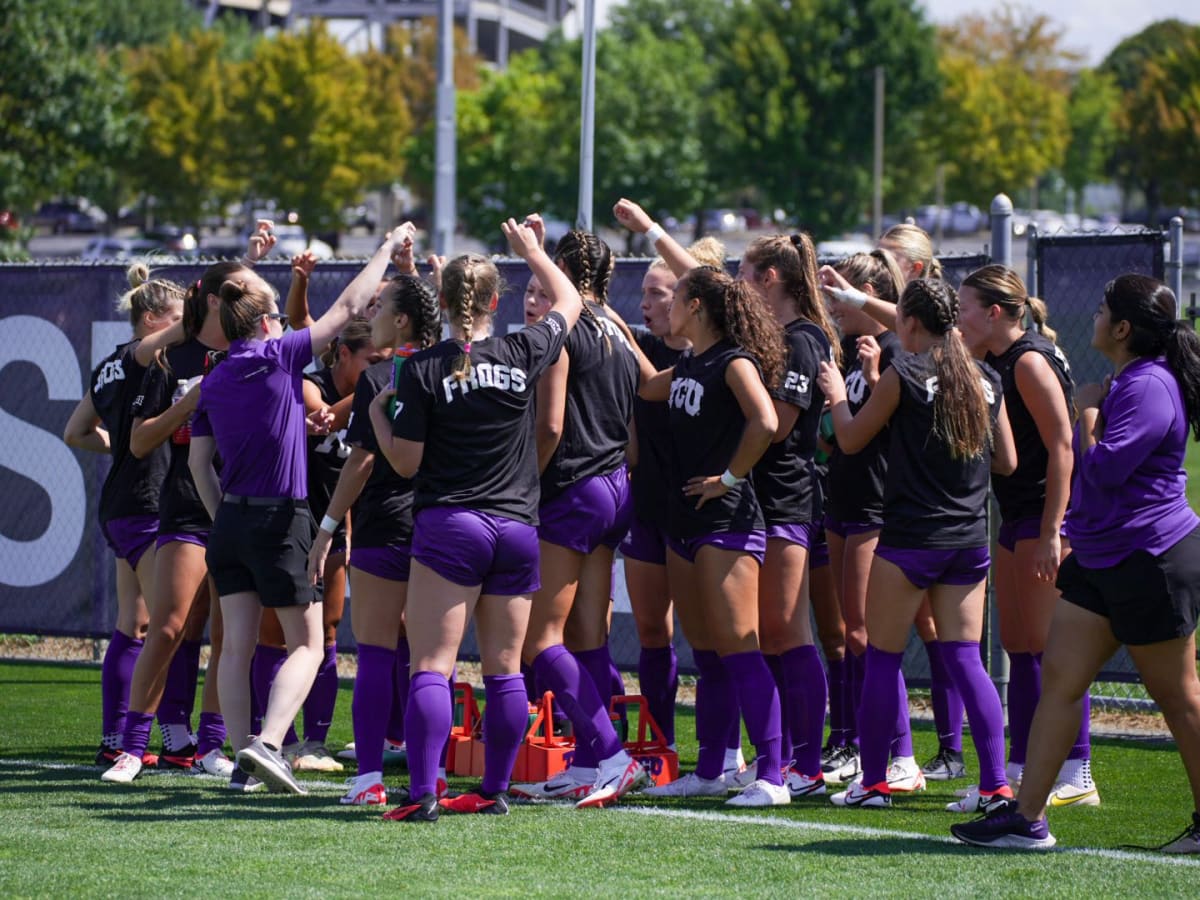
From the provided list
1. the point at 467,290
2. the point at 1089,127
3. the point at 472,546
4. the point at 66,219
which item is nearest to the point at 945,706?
the point at 472,546

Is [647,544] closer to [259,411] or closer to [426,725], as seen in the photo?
[426,725]

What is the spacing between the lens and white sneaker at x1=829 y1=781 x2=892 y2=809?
602 cm

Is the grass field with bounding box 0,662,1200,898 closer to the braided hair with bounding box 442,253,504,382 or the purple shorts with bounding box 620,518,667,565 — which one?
the purple shorts with bounding box 620,518,667,565

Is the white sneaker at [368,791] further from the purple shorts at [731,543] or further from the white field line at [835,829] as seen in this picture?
the purple shorts at [731,543]

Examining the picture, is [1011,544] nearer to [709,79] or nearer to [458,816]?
[458,816]

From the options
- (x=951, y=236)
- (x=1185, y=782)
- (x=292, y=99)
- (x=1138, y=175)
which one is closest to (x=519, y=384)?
(x=1185, y=782)

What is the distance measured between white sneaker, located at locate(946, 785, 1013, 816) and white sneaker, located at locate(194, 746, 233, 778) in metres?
2.94

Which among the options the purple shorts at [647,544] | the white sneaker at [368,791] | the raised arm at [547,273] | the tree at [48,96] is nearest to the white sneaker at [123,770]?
the white sneaker at [368,791]

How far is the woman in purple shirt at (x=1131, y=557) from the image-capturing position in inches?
199

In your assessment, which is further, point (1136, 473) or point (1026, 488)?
point (1026, 488)

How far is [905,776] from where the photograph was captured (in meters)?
6.46

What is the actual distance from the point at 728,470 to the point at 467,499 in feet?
3.31

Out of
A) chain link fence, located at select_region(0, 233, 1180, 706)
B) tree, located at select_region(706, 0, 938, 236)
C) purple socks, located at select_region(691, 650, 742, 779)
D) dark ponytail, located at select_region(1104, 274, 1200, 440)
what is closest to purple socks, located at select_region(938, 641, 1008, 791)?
purple socks, located at select_region(691, 650, 742, 779)

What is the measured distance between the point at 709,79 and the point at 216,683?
169ft
